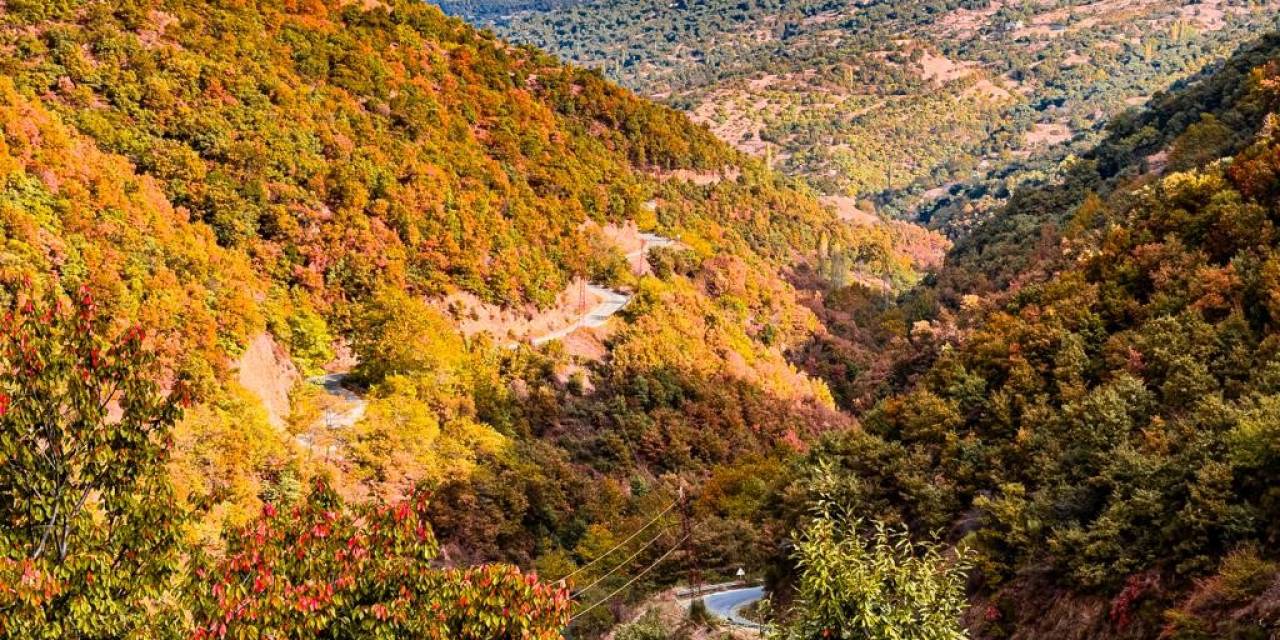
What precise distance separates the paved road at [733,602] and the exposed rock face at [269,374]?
14919 mm

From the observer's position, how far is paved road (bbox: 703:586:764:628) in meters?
26.6

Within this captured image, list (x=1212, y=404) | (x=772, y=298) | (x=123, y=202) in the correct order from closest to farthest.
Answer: (x=1212, y=404), (x=123, y=202), (x=772, y=298)

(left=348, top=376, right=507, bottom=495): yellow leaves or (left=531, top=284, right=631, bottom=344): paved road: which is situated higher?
(left=348, top=376, right=507, bottom=495): yellow leaves

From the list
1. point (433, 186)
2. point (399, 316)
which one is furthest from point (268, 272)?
point (433, 186)

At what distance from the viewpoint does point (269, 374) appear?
31.2 meters

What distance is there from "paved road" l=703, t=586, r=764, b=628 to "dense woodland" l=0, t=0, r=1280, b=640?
1.60m

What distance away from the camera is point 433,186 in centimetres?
4509

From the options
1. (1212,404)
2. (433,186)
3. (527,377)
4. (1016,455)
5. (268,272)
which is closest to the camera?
(1212,404)

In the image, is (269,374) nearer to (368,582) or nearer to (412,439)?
(412,439)

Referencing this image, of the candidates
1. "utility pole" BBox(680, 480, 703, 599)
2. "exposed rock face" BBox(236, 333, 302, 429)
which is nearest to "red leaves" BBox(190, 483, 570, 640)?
"utility pole" BBox(680, 480, 703, 599)

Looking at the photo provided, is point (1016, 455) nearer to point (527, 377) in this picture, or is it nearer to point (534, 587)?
point (534, 587)

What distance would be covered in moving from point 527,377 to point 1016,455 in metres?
24.7

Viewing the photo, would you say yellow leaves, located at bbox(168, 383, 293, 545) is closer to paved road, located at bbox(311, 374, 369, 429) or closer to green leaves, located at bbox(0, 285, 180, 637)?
paved road, located at bbox(311, 374, 369, 429)

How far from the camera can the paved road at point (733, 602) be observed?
26.6 meters
